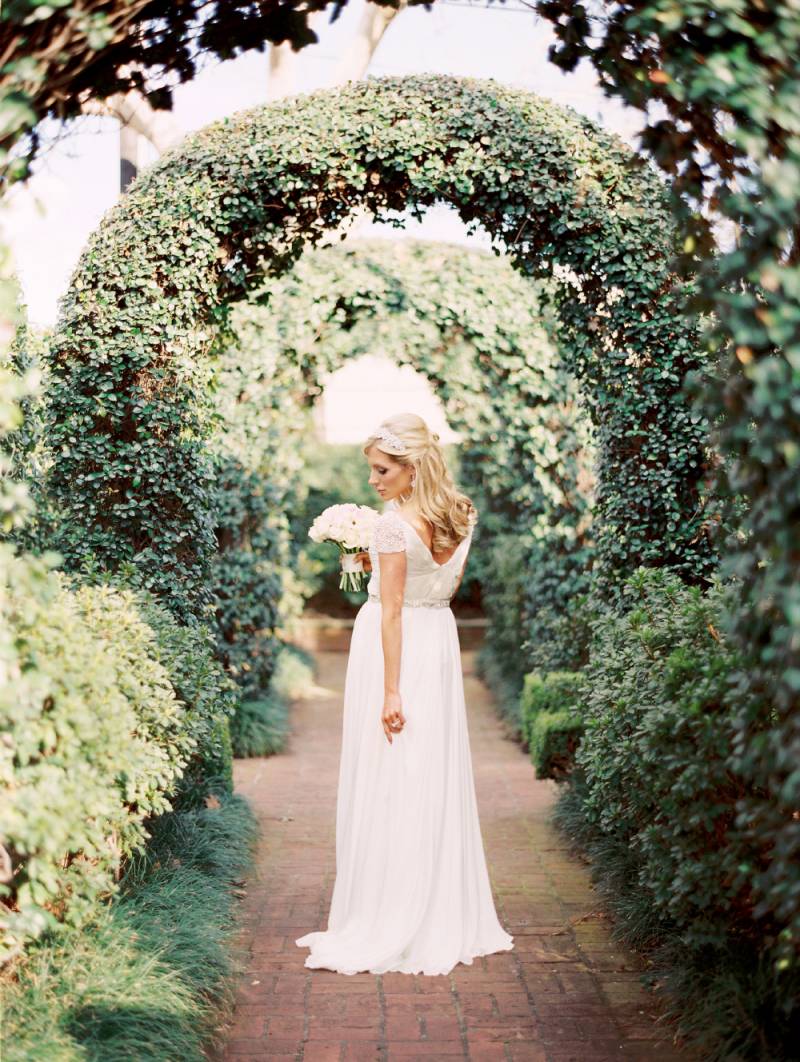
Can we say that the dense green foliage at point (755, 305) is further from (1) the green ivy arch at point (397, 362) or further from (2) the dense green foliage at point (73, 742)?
(1) the green ivy arch at point (397, 362)

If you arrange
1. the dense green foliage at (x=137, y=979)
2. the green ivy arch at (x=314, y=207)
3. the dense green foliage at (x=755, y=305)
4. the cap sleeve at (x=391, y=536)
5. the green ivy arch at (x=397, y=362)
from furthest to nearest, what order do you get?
the green ivy arch at (x=397, y=362), the green ivy arch at (x=314, y=207), the cap sleeve at (x=391, y=536), the dense green foliage at (x=137, y=979), the dense green foliage at (x=755, y=305)

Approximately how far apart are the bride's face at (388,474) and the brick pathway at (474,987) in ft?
A: 6.46

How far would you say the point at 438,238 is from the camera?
965cm

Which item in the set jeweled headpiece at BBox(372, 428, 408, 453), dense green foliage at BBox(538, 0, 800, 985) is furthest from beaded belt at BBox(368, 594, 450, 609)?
dense green foliage at BBox(538, 0, 800, 985)

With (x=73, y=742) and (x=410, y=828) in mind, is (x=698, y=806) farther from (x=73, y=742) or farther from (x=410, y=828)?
(x=73, y=742)

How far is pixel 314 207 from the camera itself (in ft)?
18.7

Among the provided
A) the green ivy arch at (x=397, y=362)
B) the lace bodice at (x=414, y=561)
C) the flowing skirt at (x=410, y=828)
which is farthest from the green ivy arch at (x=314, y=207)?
the green ivy arch at (x=397, y=362)

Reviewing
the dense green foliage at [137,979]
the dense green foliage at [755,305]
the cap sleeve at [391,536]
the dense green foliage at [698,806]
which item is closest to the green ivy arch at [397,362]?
the dense green foliage at [137,979]

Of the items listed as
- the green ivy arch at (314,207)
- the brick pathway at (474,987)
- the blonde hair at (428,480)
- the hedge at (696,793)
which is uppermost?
the green ivy arch at (314,207)

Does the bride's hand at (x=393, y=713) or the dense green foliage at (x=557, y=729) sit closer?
the bride's hand at (x=393, y=713)

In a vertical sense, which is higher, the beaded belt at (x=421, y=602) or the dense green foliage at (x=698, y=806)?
the beaded belt at (x=421, y=602)

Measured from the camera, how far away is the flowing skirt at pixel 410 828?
14.7 feet

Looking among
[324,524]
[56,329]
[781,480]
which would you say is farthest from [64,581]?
[781,480]

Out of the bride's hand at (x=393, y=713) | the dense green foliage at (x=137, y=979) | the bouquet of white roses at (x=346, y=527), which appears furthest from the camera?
the bouquet of white roses at (x=346, y=527)
